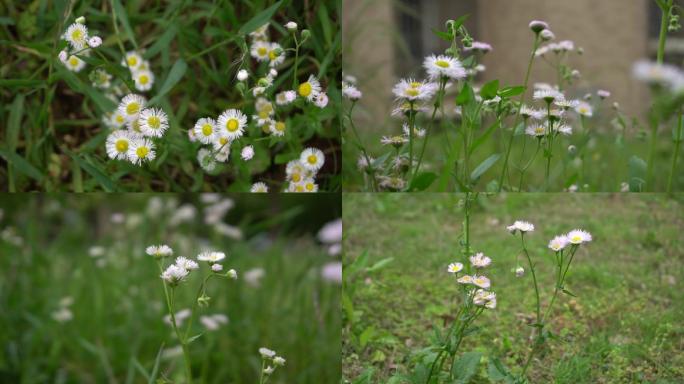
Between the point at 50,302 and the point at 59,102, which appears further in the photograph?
the point at 59,102

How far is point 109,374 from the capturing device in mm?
1832

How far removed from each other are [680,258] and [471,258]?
651 mm

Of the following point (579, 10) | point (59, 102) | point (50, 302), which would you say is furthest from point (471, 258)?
point (579, 10)

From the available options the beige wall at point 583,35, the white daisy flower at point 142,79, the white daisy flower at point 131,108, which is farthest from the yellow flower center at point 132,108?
the beige wall at point 583,35

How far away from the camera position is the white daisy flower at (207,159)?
1.61 m

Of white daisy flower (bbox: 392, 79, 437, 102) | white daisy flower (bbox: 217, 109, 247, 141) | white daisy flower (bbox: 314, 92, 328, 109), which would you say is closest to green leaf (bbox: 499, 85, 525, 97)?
white daisy flower (bbox: 392, 79, 437, 102)

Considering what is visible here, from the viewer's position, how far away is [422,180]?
61.9 inches

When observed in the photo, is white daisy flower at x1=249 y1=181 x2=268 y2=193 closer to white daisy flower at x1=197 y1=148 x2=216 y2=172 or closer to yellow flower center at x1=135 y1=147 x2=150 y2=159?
white daisy flower at x1=197 y1=148 x2=216 y2=172

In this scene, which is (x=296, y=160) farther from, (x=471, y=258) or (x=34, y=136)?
(x=34, y=136)

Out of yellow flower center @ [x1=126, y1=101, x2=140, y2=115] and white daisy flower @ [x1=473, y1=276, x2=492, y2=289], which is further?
yellow flower center @ [x1=126, y1=101, x2=140, y2=115]

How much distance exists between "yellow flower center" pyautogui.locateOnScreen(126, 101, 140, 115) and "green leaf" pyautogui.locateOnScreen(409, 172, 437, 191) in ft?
1.84

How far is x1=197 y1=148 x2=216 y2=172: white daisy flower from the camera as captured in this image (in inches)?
63.4

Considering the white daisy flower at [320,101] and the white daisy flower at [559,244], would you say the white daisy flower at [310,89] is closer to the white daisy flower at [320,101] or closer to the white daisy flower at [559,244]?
the white daisy flower at [320,101]

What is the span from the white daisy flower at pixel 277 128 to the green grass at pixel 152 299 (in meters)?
0.36
